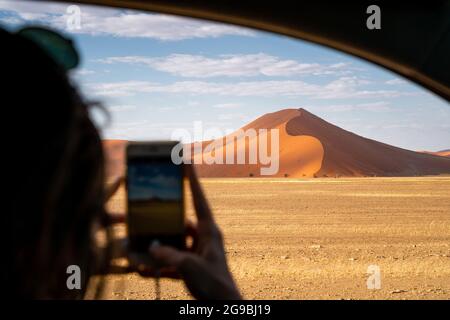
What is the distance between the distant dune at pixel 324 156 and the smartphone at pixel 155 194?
71.8 m

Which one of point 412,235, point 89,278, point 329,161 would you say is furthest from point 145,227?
point 329,161

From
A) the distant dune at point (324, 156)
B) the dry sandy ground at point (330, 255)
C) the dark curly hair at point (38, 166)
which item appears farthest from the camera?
the distant dune at point (324, 156)

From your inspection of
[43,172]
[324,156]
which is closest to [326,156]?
[324,156]

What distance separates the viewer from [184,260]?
46.0 inches

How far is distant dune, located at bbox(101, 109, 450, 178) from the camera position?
85.1 metres

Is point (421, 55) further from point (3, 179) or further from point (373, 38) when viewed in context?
point (3, 179)

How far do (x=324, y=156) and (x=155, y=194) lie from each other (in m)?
91.5

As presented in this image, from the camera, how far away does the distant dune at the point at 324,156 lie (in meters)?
85.1

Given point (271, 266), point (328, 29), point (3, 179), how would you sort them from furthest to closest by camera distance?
point (271, 266), point (328, 29), point (3, 179)

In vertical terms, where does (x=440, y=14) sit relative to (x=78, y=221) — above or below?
above

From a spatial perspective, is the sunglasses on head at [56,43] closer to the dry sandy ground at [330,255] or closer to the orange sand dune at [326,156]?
the dry sandy ground at [330,255]

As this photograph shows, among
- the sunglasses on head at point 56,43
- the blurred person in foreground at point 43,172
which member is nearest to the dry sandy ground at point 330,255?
the sunglasses on head at point 56,43

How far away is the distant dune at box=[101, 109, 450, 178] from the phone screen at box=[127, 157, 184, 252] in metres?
71.8
